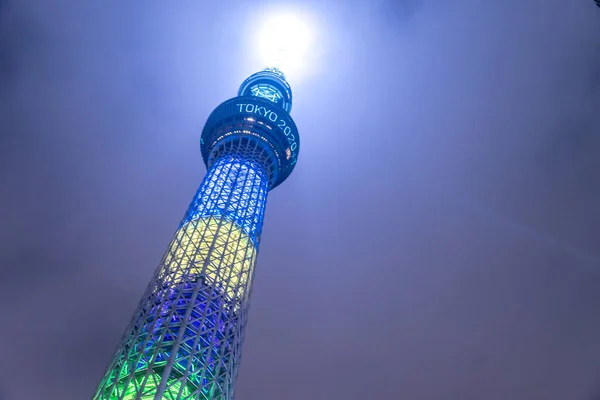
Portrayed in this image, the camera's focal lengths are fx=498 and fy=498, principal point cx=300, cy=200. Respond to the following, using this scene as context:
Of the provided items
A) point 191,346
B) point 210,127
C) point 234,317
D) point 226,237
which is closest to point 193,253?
point 226,237

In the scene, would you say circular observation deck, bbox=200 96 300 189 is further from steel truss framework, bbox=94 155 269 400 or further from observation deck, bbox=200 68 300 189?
steel truss framework, bbox=94 155 269 400

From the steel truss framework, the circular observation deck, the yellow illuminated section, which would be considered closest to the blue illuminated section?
the steel truss framework

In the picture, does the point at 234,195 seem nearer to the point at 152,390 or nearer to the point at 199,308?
the point at 199,308

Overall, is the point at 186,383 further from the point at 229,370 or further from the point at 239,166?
the point at 239,166

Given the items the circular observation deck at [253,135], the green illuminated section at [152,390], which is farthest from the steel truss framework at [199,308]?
the circular observation deck at [253,135]

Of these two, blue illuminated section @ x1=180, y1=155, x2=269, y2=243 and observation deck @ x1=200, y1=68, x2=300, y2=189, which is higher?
observation deck @ x1=200, y1=68, x2=300, y2=189
